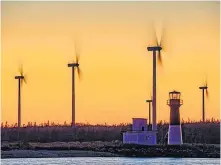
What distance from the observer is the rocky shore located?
183 meters

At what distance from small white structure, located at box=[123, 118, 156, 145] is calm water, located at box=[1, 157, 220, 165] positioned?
2.36 m

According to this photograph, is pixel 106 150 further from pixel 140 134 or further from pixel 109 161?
pixel 109 161

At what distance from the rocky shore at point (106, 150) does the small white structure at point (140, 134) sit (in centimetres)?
54

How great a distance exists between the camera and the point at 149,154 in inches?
7215

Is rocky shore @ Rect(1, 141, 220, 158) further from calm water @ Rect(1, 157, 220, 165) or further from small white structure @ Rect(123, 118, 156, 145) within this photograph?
calm water @ Rect(1, 157, 220, 165)

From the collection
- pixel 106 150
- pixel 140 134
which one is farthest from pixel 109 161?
pixel 106 150

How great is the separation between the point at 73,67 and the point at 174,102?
16379 mm

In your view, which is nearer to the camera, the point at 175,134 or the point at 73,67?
the point at 175,134

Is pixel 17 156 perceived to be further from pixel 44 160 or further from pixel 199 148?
pixel 199 148

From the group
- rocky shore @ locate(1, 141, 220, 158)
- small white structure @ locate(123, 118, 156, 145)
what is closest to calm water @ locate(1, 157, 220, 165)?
rocky shore @ locate(1, 141, 220, 158)

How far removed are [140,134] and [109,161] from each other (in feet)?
19.0

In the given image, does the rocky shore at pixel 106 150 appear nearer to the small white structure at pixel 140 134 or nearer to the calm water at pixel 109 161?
the small white structure at pixel 140 134

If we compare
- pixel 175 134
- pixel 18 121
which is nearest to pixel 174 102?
pixel 175 134

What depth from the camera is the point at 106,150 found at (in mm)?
186875
